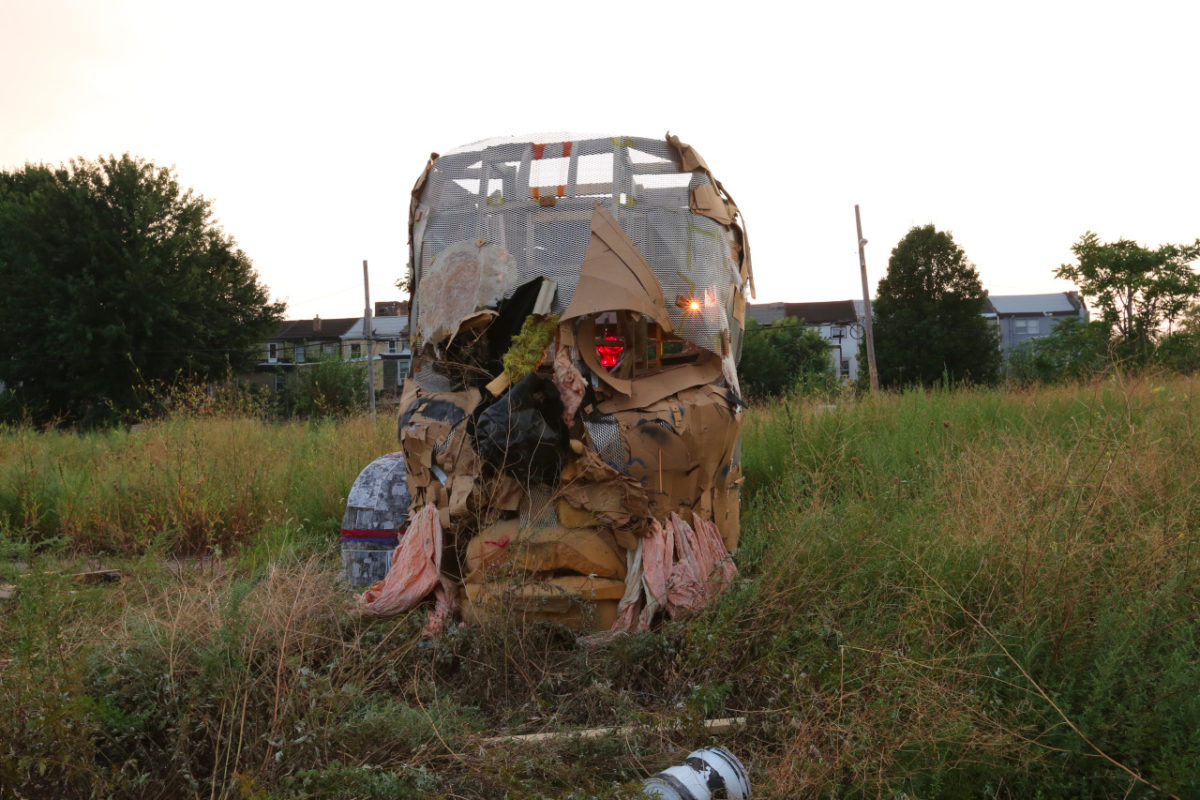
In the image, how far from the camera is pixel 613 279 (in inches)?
172

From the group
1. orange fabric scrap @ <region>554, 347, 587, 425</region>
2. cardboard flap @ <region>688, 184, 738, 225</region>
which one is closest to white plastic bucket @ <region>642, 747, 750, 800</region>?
orange fabric scrap @ <region>554, 347, 587, 425</region>

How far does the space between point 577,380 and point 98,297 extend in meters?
24.5

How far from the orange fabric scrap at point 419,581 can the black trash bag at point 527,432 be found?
577 millimetres

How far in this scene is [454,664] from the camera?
13.6 ft

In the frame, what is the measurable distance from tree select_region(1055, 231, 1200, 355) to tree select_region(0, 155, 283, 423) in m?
25.3

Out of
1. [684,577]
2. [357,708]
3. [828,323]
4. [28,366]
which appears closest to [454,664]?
[357,708]

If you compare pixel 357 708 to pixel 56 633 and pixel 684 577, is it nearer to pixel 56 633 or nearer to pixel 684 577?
pixel 56 633

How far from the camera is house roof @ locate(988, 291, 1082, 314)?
2304 inches

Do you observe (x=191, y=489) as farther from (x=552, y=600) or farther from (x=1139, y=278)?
(x=1139, y=278)

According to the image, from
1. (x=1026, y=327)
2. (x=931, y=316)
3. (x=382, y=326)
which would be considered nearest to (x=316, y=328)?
(x=382, y=326)

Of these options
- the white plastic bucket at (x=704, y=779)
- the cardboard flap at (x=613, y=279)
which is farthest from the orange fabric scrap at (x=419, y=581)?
the white plastic bucket at (x=704, y=779)

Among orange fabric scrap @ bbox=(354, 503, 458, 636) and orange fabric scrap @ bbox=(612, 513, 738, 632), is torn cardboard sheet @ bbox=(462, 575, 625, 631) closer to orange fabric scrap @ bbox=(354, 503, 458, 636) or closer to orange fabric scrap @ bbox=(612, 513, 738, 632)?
orange fabric scrap @ bbox=(612, 513, 738, 632)

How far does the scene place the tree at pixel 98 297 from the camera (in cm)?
2410

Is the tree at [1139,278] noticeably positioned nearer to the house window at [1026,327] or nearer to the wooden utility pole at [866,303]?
the wooden utility pole at [866,303]
